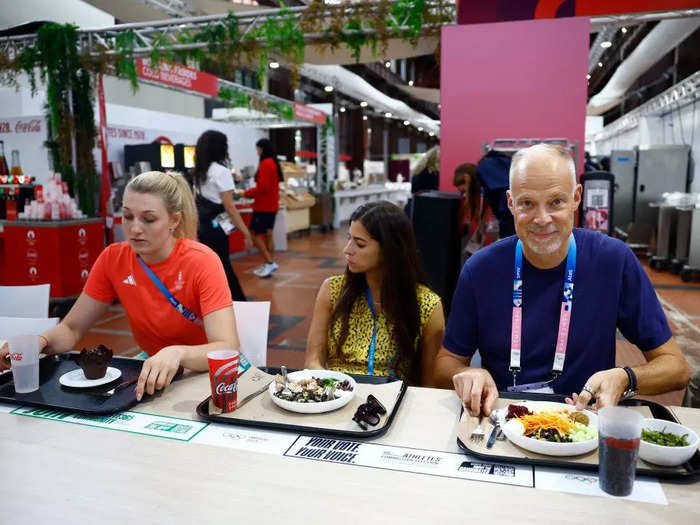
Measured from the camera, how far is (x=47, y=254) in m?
5.55

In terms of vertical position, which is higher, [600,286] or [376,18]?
[376,18]

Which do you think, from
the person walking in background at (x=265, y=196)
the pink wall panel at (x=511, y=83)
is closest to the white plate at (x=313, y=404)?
the pink wall panel at (x=511, y=83)

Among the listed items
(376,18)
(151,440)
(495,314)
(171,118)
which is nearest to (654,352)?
→ (495,314)

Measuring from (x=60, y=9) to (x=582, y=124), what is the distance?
26.1 ft

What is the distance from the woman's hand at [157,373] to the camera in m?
1.57

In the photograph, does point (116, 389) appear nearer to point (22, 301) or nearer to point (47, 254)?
point (22, 301)

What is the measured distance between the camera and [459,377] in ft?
4.95

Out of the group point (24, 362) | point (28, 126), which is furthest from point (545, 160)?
point (28, 126)

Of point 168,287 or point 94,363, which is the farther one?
point 168,287

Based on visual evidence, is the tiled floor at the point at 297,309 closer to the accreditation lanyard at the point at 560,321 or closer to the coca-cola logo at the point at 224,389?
the accreditation lanyard at the point at 560,321

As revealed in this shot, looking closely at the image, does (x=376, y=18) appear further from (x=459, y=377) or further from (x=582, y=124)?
(x=459, y=377)

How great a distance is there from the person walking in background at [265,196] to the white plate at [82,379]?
551 cm

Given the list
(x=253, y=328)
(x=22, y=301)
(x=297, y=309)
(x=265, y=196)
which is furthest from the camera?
(x=265, y=196)

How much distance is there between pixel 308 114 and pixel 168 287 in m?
11.0
